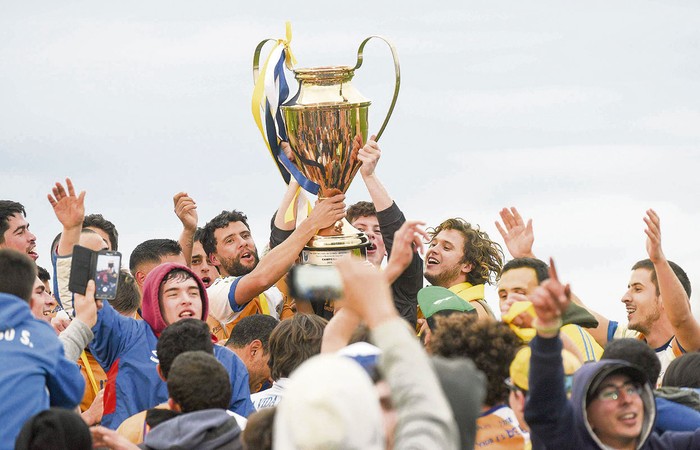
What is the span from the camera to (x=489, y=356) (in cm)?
417

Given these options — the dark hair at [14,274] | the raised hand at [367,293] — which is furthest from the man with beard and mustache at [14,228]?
the raised hand at [367,293]

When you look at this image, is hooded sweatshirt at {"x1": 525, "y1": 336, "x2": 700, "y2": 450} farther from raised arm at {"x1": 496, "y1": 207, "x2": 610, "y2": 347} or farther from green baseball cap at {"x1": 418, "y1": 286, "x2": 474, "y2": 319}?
raised arm at {"x1": 496, "y1": 207, "x2": 610, "y2": 347}

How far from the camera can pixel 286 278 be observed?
285 inches

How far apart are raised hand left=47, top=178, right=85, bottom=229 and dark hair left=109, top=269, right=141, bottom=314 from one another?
591 mm

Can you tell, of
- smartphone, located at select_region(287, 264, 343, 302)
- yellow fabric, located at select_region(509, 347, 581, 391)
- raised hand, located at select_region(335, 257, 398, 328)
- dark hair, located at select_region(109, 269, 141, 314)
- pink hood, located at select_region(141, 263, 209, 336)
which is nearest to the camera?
raised hand, located at select_region(335, 257, 398, 328)

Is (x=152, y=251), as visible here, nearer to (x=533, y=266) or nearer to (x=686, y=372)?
(x=533, y=266)

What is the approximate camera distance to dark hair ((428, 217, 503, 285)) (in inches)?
296

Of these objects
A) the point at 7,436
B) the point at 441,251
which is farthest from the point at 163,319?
the point at 441,251

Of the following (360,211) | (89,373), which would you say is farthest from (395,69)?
(89,373)

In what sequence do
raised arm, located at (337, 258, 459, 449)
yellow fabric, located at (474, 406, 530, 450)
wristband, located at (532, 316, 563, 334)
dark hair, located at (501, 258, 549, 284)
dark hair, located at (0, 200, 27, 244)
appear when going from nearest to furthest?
raised arm, located at (337, 258, 459, 449) < wristband, located at (532, 316, 563, 334) < yellow fabric, located at (474, 406, 530, 450) < dark hair, located at (501, 258, 549, 284) < dark hair, located at (0, 200, 27, 244)

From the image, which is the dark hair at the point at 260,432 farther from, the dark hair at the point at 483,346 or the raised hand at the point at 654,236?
the raised hand at the point at 654,236

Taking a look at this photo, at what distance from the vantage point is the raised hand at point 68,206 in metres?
6.27

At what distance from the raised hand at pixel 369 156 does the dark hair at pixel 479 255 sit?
1.08 m

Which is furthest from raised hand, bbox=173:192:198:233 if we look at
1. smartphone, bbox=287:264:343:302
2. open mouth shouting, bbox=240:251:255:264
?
smartphone, bbox=287:264:343:302
